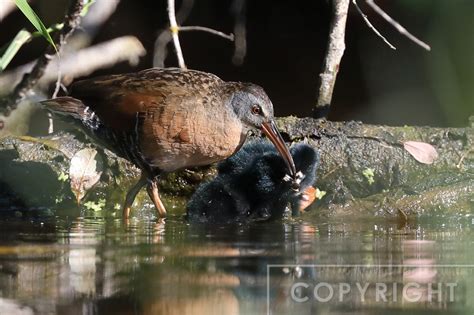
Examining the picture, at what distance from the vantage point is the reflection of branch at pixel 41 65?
6359mm

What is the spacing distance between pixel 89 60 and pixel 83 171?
A: 6.71 feet

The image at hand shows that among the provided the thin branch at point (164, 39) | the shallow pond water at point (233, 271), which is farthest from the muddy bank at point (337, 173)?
the thin branch at point (164, 39)

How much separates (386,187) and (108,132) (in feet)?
5.87

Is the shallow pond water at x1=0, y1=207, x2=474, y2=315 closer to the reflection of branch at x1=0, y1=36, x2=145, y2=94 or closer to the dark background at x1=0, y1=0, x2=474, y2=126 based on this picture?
the reflection of branch at x1=0, y1=36, x2=145, y2=94

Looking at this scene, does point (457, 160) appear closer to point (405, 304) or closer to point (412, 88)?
point (412, 88)

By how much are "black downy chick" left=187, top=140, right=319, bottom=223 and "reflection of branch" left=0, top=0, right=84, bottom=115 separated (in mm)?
1352

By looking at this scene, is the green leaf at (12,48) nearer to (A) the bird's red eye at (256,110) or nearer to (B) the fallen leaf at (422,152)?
(A) the bird's red eye at (256,110)

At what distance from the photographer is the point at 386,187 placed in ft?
20.7

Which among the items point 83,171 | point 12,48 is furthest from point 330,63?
point 12,48

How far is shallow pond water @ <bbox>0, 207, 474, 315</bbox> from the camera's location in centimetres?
296

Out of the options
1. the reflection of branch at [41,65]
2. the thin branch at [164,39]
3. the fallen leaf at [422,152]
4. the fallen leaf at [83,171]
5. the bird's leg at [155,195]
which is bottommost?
the bird's leg at [155,195]

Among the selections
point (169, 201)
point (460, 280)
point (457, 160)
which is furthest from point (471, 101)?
point (460, 280)

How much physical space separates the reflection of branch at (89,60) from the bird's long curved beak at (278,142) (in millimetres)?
2203

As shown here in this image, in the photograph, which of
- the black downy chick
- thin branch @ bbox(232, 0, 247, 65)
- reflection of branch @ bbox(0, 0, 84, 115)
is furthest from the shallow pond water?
thin branch @ bbox(232, 0, 247, 65)
